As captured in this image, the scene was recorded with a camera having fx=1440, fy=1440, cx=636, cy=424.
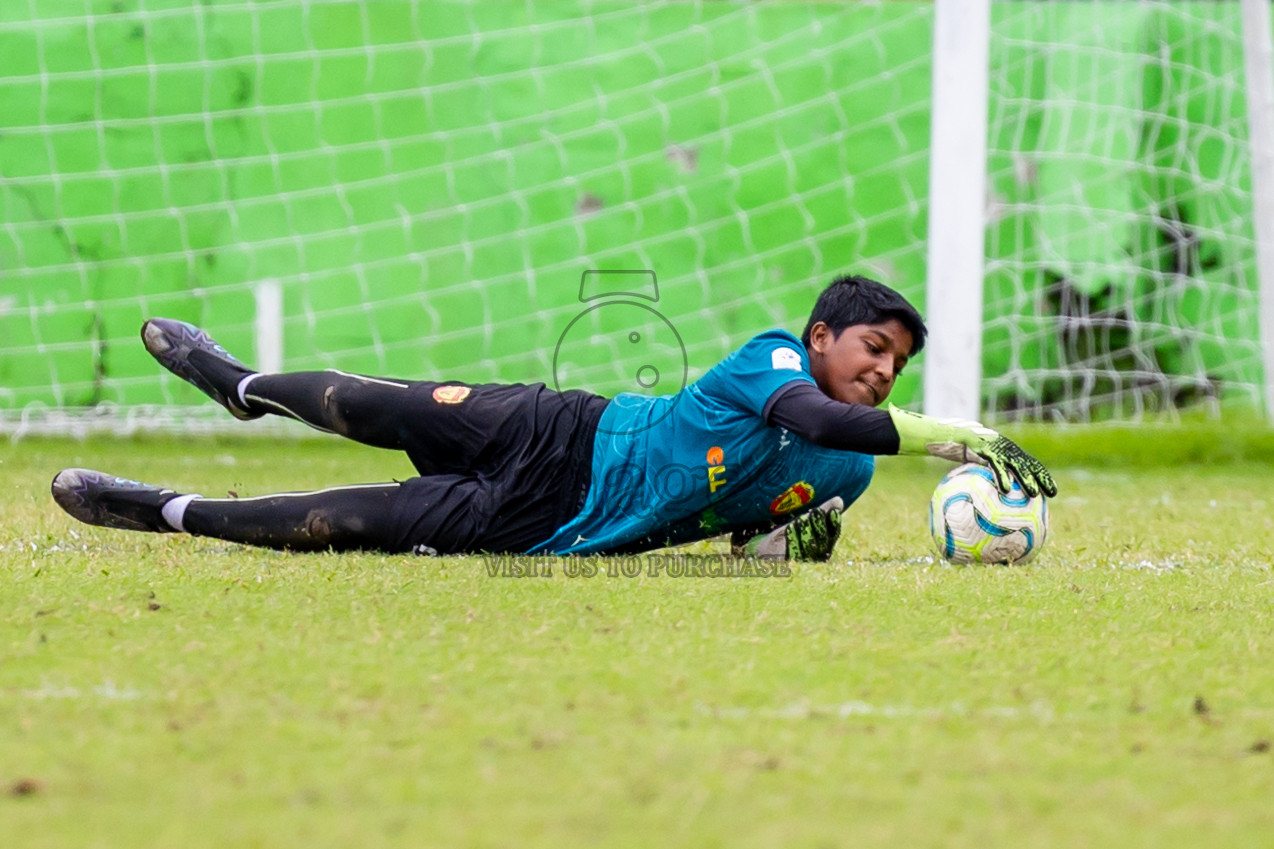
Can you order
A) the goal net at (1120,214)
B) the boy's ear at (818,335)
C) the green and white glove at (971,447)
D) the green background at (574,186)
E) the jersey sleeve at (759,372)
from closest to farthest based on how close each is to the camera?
the green and white glove at (971,447)
the jersey sleeve at (759,372)
the boy's ear at (818,335)
the goal net at (1120,214)
the green background at (574,186)

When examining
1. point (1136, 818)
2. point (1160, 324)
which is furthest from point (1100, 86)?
point (1136, 818)

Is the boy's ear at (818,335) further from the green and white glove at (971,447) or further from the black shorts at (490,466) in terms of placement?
the black shorts at (490,466)

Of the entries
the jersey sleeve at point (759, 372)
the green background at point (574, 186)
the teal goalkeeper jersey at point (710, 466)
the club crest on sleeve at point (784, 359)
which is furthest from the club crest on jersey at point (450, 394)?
the green background at point (574, 186)

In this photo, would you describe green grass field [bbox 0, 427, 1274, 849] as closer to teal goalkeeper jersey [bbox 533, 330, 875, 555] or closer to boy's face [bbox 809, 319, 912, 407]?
teal goalkeeper jersey [bbox 533, 330, 875, 555]

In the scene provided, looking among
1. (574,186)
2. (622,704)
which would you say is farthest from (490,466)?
(574,186)

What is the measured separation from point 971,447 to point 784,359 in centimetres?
49

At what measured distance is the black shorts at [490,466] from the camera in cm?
355

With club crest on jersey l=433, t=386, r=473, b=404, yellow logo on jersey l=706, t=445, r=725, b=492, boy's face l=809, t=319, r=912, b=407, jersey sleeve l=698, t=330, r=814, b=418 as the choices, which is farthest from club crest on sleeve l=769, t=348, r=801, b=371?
club crest on jersey l=433, t=386, r=473, b=404

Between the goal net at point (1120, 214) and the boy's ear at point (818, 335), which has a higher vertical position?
the goal net at point (1120, 214)

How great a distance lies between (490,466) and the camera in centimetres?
365

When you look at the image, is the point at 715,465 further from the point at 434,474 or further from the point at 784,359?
the point at 434,474

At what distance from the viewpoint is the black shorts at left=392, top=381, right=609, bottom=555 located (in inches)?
140

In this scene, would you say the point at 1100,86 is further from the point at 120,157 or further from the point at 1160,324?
the point at 120,157

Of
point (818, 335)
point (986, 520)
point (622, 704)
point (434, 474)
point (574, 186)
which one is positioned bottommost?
point (622, 704)
